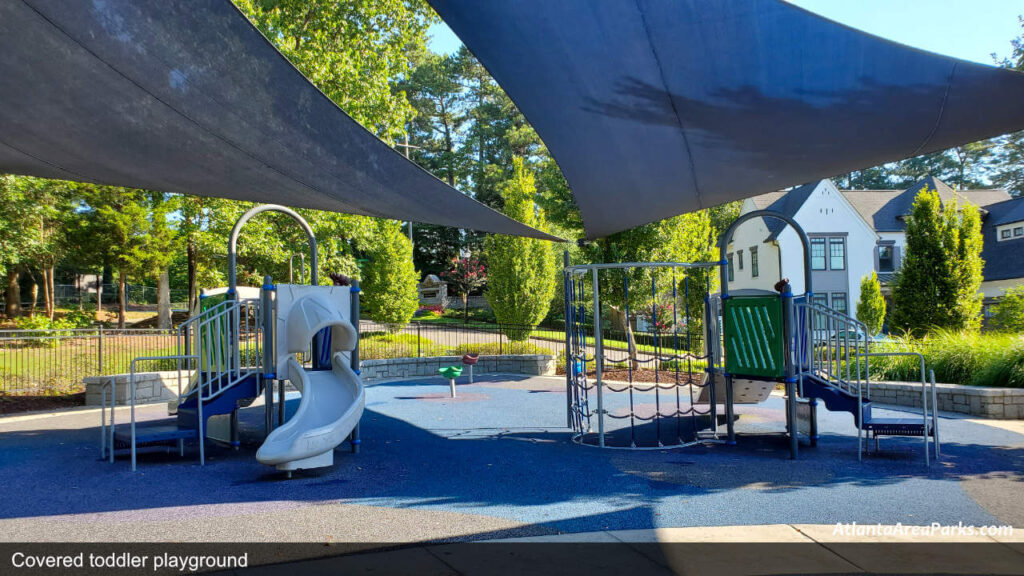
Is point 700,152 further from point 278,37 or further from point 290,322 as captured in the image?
point 278,37

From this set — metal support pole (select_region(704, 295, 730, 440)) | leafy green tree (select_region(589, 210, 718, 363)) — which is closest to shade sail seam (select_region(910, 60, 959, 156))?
metal support pole (select_region(704, 295, 730, 440))

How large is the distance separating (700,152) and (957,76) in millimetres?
1843

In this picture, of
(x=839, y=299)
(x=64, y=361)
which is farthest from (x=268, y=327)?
(x=839, y=299)

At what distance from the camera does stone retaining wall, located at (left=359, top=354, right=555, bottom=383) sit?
1545cm

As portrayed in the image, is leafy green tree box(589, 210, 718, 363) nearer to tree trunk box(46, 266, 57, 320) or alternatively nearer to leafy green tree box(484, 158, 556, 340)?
leafy green tree box(484, 158, 556, 340)

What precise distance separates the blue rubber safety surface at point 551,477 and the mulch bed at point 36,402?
2.00 metres

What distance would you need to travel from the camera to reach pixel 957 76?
3.90 meters

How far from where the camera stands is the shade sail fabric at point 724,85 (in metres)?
3.78

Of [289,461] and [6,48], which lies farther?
[289,461]

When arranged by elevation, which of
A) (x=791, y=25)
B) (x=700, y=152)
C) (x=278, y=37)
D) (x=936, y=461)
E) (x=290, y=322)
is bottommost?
(x=936, y=461)

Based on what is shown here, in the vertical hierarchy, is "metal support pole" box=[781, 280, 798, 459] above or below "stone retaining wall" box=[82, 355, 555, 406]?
above

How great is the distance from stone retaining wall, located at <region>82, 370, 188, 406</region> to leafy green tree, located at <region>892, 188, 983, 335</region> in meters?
16.5

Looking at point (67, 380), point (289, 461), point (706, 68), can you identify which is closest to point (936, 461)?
point (706, 68)

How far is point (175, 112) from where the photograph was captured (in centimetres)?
442
